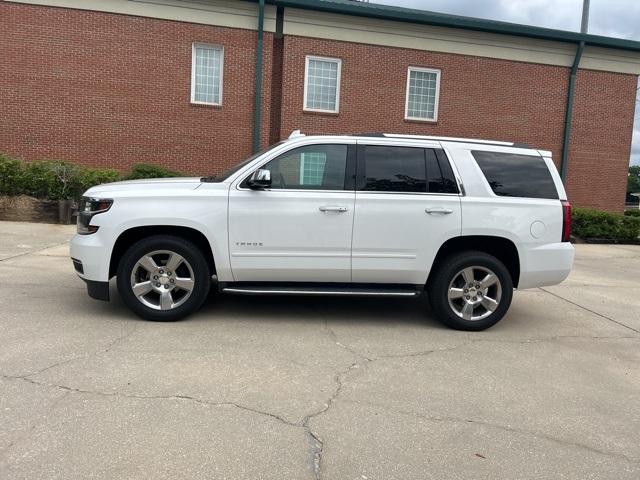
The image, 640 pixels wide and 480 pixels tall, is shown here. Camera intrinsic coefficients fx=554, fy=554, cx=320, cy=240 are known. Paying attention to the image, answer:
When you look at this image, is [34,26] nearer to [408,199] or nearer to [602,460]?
[408,199]

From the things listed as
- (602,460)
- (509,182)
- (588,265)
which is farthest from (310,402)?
(588,265)

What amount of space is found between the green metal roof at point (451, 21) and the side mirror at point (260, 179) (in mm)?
12540

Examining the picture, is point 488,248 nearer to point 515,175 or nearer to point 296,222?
point 515,175

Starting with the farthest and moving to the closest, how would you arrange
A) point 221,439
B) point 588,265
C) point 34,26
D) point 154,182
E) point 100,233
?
1. point 34,26
2. point 588,265
3. point 154,182
4. point 100,233
5. point 221,439

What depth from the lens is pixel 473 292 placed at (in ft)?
19.1

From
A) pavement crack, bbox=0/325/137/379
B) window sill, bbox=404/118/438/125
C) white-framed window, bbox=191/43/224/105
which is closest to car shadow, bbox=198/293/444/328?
pavement crack, bbox=0/325/137/379

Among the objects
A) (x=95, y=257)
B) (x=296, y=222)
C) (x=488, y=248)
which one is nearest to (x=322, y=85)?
(x=488, y=248)

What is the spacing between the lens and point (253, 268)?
5.54 meters

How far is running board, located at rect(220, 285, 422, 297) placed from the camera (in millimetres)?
5516

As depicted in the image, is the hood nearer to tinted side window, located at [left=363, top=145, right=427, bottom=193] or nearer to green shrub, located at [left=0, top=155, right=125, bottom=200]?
tinted side window, located at [left=363, top=145, right=427, bottom=193]

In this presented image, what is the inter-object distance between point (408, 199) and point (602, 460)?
3.01 metres

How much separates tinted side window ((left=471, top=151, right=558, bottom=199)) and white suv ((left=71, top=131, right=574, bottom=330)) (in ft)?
0.04

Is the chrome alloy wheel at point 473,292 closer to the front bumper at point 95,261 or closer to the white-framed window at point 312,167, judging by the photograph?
the white-framed window at point 312,167

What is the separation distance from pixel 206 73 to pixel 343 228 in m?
12.8
